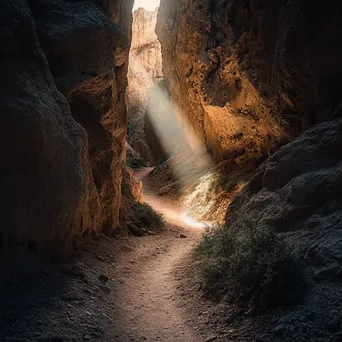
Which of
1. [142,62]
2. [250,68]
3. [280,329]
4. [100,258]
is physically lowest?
[280,329]

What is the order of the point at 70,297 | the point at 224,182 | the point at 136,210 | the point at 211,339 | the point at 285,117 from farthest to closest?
the point at 224,182
the point at 136,210
the point at 285,117
the point at 70,297
the point at 211,339

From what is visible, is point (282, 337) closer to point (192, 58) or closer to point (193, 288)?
point (193, 288)

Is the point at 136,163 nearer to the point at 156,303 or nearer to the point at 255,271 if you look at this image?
the point at 156,303

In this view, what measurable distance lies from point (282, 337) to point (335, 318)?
71 centimetres

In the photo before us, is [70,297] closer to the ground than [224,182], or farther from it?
closer to the ground

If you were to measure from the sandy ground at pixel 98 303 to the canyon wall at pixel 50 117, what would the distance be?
72 cm

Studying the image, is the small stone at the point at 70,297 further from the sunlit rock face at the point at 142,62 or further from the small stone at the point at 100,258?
the sunlit rock face at the point at 142,62

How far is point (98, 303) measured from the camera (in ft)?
20.0

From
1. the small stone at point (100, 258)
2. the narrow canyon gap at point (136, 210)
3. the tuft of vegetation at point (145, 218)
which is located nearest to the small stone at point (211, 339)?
the narrow canyon gap at point (136, 210)

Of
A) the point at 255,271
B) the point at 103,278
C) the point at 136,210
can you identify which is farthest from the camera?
the point at 136,210

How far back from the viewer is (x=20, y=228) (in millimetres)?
5746

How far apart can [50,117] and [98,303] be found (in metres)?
3.75

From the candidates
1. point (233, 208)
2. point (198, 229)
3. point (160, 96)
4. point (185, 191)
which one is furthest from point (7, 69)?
point (160, 96)

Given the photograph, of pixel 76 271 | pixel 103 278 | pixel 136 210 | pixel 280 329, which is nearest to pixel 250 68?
pixel 136 210
